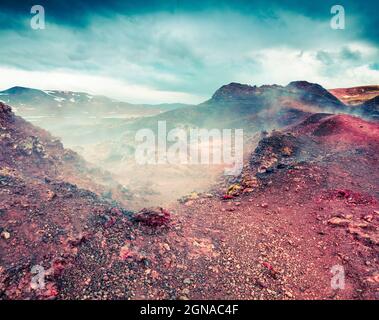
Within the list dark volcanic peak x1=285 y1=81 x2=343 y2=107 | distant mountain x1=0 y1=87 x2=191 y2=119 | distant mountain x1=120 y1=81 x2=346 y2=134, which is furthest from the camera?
distant mountain x1=0 y1=87 x2=191 y2=119

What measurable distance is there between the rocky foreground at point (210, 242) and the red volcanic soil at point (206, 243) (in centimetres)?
3

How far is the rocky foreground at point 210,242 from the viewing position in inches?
306

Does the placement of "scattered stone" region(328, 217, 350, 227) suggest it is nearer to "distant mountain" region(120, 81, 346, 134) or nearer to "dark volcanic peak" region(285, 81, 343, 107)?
"distant mountain" region(120, 81, 346, 134)

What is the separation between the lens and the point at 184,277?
8.37 metres

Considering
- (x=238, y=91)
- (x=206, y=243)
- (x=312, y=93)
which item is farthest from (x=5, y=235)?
(x=238, y=91)

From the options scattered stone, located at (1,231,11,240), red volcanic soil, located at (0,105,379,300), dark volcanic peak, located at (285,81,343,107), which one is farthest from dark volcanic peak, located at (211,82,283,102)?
scattered stone, located at (1,231,11,240)

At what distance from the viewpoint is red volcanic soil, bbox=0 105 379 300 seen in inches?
307

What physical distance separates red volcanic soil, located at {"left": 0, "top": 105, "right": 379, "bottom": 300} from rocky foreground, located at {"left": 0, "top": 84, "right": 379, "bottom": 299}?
0.11 feet

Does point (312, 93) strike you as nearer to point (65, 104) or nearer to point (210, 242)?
point (210, 242)

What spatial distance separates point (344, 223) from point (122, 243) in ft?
28.2

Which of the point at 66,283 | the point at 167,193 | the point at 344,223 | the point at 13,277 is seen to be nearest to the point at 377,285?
the point at 344,223

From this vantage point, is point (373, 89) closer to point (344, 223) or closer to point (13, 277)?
point (344, 223)

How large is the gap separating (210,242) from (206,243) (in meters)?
0.19

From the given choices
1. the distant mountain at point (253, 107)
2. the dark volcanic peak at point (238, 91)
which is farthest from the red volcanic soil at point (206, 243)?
the dark volcanic peak at point (238, 91)
